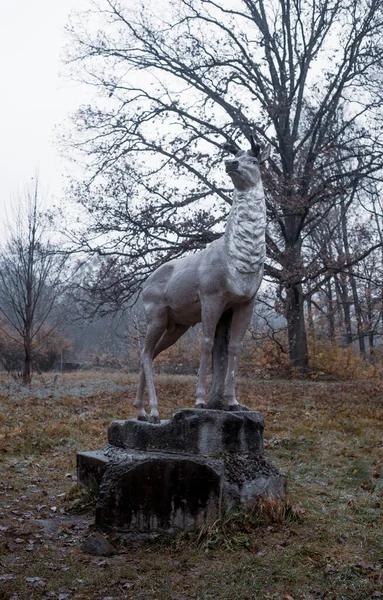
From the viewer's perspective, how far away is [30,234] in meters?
15.9

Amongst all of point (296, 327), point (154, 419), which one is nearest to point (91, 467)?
point (154, 419)

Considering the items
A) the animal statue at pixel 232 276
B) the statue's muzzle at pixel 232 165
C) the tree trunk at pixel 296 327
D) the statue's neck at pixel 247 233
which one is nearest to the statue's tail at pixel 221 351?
the animal statue at pixel 232 276

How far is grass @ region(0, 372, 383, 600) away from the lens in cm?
413

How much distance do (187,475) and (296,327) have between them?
38.6 ft

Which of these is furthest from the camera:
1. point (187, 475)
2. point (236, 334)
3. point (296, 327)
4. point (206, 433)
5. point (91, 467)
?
point (296, 327)

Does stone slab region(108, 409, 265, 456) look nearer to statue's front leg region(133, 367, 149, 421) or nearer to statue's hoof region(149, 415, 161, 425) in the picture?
statue's hoof region(149, 415, 161, 425)

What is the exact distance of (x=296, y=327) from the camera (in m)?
16.5

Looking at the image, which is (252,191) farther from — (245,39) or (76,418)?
(245,39)

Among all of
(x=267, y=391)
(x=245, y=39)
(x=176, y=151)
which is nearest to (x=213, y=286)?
(x=267, y=391)

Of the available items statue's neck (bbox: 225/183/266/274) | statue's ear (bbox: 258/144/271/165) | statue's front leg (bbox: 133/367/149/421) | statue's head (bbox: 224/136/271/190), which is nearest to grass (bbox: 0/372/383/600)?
statue's front leg (bbox: 133/367/149/421)

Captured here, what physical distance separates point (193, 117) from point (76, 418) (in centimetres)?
983

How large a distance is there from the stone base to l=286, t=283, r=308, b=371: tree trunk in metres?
10.4

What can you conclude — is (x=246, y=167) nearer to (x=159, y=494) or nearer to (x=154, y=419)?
(x=154, y=419)

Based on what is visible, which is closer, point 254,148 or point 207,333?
point 207,333
